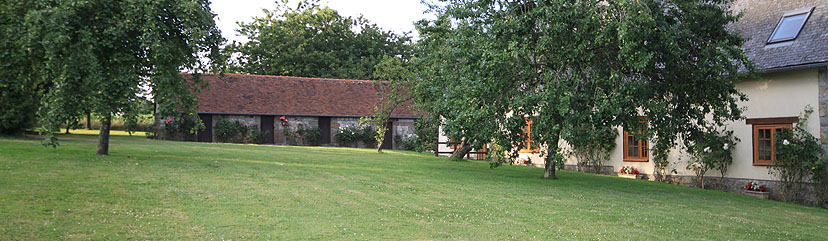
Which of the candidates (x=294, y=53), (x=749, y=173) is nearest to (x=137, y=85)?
(x=749, y=173)

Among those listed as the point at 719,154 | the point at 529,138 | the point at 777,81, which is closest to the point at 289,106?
the point at 529,138

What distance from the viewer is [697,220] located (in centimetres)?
1005

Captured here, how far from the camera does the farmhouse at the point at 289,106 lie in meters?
33.3

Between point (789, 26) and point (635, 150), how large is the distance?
5.75 metres

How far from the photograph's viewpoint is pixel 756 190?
1597 cm

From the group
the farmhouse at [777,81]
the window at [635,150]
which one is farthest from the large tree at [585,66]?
the window at [635,150]

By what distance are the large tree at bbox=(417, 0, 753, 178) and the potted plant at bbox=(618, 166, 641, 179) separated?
5.41 meters

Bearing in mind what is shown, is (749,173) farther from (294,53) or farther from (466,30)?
(294,53)

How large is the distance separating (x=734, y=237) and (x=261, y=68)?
38786 mm

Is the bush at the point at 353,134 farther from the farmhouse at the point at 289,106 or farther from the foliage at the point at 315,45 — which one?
the foliage at the point at 315,45

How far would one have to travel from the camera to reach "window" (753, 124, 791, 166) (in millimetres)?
15922

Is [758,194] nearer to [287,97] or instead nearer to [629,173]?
[629,173]

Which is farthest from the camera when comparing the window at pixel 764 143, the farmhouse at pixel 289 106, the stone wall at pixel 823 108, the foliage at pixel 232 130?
the farmhouse at pixel 289 106

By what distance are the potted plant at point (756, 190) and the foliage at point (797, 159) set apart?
0.34 meters
